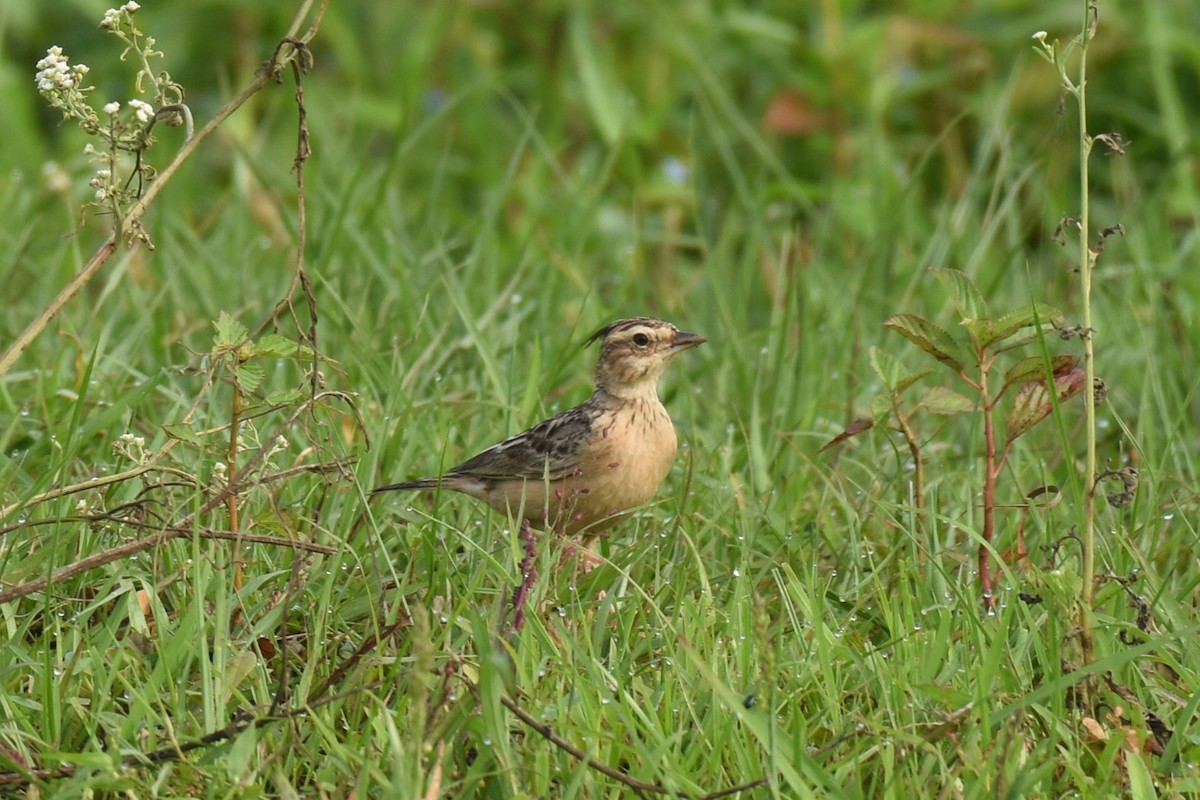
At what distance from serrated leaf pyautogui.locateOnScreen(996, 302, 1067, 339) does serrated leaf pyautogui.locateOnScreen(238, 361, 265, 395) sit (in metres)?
1.88

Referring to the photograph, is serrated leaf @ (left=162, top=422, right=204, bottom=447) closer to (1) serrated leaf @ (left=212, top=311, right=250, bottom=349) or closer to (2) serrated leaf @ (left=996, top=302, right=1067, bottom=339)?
(1) serrated leaf @ (left=212, top=311, right=250, bottom=349)

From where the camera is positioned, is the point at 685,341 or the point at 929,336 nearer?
the point at 929,336

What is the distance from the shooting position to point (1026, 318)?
426cm

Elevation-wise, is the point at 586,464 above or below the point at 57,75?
below

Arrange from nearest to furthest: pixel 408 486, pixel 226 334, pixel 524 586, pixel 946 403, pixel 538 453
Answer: pixel 524 586
pixel 226 334
pixel 946 403
pixel 408 486
pixel 538 453

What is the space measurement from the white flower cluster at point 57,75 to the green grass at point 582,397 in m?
0.76

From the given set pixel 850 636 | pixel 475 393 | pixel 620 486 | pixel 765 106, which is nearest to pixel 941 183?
pixel 765 106

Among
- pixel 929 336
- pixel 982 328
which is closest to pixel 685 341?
pixel 929 336

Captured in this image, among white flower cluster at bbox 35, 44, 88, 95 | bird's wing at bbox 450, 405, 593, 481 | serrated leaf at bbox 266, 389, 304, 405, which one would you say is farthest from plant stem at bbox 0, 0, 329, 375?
bird's wing at bbox 450, 405, 593, 481

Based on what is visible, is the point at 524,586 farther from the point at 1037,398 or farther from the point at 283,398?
the point at 1037,398

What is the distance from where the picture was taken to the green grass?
3.67 meters

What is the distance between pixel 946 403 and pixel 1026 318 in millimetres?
453

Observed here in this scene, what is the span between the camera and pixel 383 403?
18.5 feet

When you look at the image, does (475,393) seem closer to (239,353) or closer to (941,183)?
(239,353)
